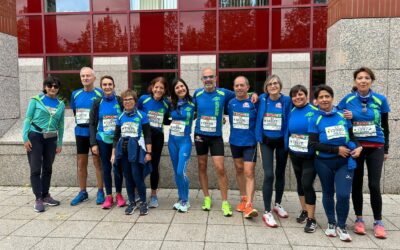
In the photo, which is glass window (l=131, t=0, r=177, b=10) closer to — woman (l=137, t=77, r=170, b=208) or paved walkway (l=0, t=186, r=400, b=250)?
woman (l=137, t=77, r=170, b=208)

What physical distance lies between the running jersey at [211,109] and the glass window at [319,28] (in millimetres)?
7623

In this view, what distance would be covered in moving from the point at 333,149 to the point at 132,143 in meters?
2.54

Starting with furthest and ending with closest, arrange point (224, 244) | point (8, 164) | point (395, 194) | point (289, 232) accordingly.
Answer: point (8, 164)
point (395, 194)
point (289, 232)
point (224, 244)

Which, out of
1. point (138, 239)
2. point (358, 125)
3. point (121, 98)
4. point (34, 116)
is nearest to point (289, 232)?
point (358, 125)

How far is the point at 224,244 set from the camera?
3.79 metres

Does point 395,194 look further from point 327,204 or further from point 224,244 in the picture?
Result: point 224,244

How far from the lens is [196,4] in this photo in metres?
11.5

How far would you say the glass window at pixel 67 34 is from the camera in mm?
11953

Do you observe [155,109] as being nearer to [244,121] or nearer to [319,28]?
[244,121]

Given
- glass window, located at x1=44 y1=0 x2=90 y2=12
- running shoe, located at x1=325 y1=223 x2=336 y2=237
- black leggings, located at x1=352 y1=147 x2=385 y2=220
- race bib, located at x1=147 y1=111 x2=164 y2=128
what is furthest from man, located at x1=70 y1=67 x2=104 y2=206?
glass window, located at x1=44 y1=0 x2=90 y2=12

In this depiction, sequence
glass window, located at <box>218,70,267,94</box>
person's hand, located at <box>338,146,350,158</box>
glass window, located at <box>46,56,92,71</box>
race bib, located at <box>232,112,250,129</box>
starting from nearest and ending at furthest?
person's hand, located at <box>338,146,350,158</box>
race bib, located at <box>232,112,250,129</box>
glass window, located at <box>218,70,267,94</box>
glass window, located at <box>46,56,92,71</box>

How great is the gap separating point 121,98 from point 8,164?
9.69ft

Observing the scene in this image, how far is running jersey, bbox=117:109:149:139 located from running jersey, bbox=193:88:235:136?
772 mm

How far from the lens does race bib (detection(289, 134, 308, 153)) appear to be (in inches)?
159
